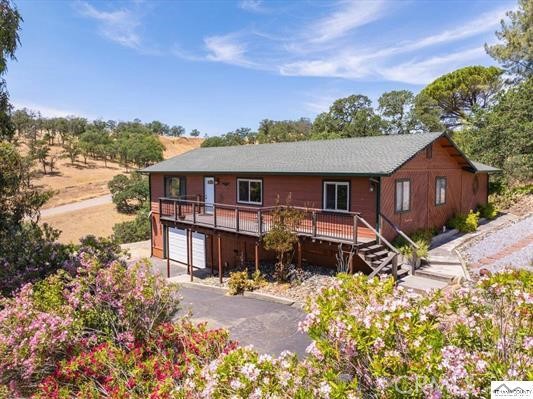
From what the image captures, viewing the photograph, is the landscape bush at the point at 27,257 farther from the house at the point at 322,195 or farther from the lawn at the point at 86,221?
the lawn at the point at 86,221

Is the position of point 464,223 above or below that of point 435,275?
above

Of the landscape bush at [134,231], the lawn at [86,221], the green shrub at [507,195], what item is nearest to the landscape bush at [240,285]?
the landscape bush at [134,231]

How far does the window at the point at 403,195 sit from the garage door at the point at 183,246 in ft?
33.7

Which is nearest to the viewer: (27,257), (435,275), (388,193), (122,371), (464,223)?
(122,371)

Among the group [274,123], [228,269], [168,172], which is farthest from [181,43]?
[274,123]

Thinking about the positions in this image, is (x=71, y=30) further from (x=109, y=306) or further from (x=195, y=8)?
(x=109, y=306)

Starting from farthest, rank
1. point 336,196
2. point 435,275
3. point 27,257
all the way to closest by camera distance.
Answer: point 336,196, point 435,275, point 27,257

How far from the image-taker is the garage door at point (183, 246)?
19297 millimetres

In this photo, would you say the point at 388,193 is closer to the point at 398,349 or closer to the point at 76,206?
the point at 398,349

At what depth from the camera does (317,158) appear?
16156 mm

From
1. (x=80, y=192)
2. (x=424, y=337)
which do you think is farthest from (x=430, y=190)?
(x=80, y=192)

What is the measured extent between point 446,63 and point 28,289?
47.1 metres

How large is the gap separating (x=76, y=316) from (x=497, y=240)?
1687cm

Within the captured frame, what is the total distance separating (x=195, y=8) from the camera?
53.7ft
